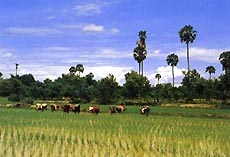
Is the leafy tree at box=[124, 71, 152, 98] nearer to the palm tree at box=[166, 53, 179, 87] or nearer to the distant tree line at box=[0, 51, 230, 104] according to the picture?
the distant tree line at box=[0, 51, 230, 104]

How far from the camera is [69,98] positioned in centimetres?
7781

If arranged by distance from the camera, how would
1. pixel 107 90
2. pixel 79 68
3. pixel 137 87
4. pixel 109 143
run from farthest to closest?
pixel 79 68 < pixel 137 87 < pixel 107 90 < pixel 109 143

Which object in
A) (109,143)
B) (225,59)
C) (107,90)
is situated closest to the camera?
(109,143)

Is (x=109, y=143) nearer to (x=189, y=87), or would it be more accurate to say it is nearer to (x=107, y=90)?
(x=107, y=90)

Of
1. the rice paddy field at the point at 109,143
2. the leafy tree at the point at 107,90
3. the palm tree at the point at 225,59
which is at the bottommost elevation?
the rice paddy field at the point at 109,143

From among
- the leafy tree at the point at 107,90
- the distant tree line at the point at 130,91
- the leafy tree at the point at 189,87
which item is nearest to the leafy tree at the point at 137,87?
the distant tree line at the point at 130,91

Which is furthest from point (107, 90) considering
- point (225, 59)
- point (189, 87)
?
point (225, 59)

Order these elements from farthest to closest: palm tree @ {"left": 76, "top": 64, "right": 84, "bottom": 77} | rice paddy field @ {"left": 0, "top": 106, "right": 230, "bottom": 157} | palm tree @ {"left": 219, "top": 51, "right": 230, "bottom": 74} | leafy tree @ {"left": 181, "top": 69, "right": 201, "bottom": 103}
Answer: palm tree @ {"left": 76, "top": 64, "right": 84, "bottom": 77} → palm tree @ {"left": 219, "top": 51, "right": 230, "bottom": 74} → leafy tree @ {"left": 181, "top": 69, "right": 201, "bottom": 103} → rice paddy field @ {"left": 0, "top": 106, "right": 230, "bottom": 157}

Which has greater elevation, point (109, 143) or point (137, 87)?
point (137, 87)

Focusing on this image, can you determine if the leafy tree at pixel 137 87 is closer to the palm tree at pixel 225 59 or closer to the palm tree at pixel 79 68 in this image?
the palm tree at pixel 225 59

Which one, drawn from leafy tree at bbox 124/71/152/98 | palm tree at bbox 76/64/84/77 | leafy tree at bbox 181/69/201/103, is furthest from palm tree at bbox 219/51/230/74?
palm tree at bbox 76/64/84/77

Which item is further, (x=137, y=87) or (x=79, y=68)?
(x=79, y=68)

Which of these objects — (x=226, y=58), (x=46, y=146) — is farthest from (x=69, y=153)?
(x=226, y=58)

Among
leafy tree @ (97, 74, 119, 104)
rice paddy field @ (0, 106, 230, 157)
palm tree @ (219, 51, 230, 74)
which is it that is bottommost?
rice paddy field @ (0, 106, 230, 157)
